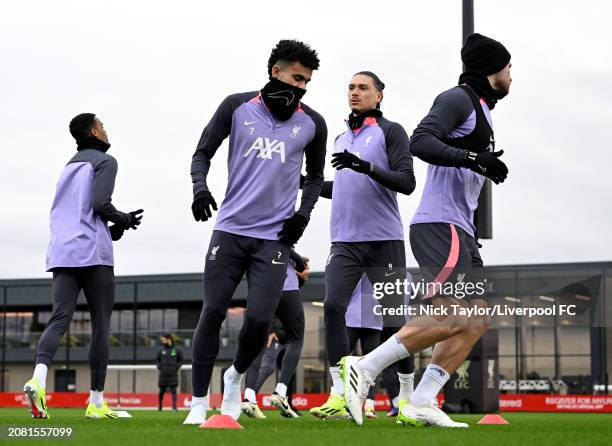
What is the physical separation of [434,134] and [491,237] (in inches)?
163

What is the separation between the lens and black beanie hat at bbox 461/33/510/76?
→ 23.4 ft

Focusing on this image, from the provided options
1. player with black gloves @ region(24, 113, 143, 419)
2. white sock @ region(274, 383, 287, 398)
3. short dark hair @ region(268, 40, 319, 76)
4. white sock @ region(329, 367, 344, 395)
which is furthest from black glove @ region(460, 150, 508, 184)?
white sock @ region(274, 383, 287, 398)

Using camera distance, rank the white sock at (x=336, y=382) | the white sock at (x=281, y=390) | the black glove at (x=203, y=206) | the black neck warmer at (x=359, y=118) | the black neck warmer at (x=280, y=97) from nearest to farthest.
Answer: the black glove at (x=203, y=206) < the black neck warmer at (x=280, y=97) < the white sock at (x=336, y=382) < the black neck warmer at (x=359, y=118) < the white sock at (x=281, y=390)

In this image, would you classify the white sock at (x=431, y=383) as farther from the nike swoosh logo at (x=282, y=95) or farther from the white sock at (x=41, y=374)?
the white sock at (x=41, y=374)

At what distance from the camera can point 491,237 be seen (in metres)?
10.6

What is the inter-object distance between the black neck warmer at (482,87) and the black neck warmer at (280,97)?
4.03 feet

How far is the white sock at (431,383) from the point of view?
671cm

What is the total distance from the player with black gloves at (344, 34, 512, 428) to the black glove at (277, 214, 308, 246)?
0.75 metres

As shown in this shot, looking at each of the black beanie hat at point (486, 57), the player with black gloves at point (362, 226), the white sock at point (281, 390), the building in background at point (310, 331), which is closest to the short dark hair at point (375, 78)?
the player with black gloves at point (362, 226)

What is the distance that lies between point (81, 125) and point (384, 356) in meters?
3.82

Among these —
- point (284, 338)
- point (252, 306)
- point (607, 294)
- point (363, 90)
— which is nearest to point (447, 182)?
point (252, 306)

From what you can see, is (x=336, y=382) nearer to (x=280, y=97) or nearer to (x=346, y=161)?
(x=346, y=161)

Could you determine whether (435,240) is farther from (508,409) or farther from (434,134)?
(508,409)

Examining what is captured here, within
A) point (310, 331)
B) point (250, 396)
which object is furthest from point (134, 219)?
point (310, 331)
